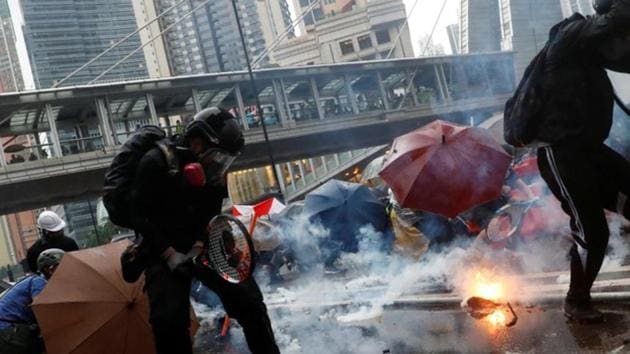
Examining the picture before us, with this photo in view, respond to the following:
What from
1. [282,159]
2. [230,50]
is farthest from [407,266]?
[230,50]

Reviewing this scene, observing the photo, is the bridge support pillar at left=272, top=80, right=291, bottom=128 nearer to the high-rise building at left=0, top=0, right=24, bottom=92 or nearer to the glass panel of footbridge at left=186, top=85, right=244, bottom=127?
the glass panel of footbridge at left=186, top=85, right=244, bottom=127

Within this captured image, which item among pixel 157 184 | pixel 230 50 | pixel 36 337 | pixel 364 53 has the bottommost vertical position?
pixel 36 337

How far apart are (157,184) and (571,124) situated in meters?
2.35

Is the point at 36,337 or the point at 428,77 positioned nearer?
the point at 36,337

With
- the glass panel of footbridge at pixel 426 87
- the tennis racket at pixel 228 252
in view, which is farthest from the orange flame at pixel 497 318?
the glass panel of footbridge at pixel 426 87

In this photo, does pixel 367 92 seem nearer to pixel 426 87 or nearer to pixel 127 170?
pixel 426 87

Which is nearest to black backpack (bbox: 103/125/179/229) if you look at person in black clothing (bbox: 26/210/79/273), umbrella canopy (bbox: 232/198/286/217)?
person in black clothing (bbox: 26/210/79/273)

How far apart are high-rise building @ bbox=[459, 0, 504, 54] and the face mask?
27218 mm

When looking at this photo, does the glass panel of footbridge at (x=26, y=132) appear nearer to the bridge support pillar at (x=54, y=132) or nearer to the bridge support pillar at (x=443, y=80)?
the bridge support pillar at (x=54, y=132)

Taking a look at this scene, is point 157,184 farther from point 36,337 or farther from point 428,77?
point 428,77

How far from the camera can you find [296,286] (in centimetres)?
792

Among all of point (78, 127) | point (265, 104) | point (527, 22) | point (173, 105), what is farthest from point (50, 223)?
point (265, 104)

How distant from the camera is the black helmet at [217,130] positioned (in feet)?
10.8

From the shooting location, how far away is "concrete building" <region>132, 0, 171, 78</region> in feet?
326
